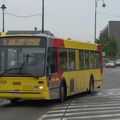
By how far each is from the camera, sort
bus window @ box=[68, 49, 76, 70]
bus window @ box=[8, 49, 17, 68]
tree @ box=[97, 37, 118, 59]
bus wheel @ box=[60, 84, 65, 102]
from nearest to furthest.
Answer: bus window @ box=[8, 49, 17, 68]
bus wheel @ box=[60, 84, 65, 102]
bus window @ box=[68, 49, 76, 70]
tree @ box=[97, 37, 118, 59]

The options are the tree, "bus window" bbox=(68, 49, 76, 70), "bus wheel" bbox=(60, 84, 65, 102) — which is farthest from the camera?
the tree

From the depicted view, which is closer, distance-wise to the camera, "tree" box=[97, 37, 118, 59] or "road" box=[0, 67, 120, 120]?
"road" box=[0, 67, 120, 120]

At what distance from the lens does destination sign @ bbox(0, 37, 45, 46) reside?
63.2ft

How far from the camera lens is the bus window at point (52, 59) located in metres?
19.3

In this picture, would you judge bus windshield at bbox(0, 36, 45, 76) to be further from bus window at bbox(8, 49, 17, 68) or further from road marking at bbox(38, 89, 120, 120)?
road marking at bbox(38, 89, 120, 120)

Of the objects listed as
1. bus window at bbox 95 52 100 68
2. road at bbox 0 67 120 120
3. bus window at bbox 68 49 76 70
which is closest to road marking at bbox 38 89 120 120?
road at bbox 0 67 120 120

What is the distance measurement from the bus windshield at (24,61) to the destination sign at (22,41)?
12 centimetres

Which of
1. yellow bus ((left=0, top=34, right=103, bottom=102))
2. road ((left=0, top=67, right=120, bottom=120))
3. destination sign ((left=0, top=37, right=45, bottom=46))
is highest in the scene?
destination sign ((left=0, top=37, right=45, bottom=46))

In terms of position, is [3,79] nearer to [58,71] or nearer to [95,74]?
[58,71]

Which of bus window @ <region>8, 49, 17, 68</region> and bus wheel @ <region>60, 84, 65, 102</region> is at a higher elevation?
bus window @ <region>8, 49, 17, 68</region>

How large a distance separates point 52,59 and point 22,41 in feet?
4.14

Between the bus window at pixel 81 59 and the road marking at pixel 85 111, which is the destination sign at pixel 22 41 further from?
the bus window at pixel 81 59

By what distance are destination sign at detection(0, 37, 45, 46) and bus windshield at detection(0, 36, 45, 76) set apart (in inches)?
4.8

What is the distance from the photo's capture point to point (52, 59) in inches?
773
